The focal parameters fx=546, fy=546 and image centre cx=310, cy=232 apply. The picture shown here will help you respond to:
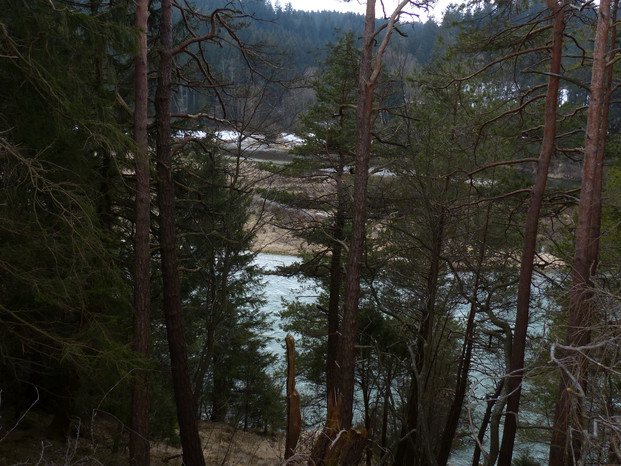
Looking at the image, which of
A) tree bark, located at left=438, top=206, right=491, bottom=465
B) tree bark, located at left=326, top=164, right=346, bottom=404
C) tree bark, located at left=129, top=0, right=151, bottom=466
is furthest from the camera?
tree bark, located at left=326, top=164, right=346, bottom=404

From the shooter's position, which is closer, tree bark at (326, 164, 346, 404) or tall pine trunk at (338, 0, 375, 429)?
tall pine trunk at (338, 0, 375, 429)

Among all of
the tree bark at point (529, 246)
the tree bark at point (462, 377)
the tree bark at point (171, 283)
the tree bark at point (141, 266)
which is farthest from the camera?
the tree bark at point (462, 377)

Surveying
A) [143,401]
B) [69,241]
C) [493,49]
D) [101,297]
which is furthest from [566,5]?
[143,401]

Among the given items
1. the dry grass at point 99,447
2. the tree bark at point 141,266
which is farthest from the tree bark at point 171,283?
the dry grass at point 99,447

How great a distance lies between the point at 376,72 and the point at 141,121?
3.53m

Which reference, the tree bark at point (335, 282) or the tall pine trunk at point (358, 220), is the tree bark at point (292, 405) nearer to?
the tall pine trunk at point (358, 220)

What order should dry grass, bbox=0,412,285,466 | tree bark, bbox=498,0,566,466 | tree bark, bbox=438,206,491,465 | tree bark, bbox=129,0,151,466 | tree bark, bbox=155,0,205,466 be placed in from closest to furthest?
tree bark, bbox=498,0,566,466
tree bark, bbox=129,0,151,466
dry grass, bbox=0,412,285,466
tree bark, bbox=155,0,205,466
tree bark, bbox=438,206,491,465

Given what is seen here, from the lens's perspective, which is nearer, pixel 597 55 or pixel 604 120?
pixel 597 55

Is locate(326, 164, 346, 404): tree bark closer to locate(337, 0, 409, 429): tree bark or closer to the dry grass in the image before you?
the dry grass

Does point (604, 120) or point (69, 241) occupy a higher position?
point (604, 120)

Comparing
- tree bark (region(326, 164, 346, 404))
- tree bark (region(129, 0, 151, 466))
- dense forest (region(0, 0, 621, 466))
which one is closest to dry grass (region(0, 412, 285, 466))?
dense forest (region(0, 0, 621, 466))

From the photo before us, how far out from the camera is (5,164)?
5605 mm

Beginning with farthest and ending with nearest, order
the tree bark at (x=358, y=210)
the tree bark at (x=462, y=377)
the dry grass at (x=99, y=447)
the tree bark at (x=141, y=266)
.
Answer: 1. the tree bark at (x=462, y=377)
2. the tree bark at (x=358, y=210)
3. the dry grass at (x=99, y=447)
4. the tree bark at (x=141, y=266)

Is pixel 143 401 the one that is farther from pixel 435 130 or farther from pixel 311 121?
pixel 311 121
